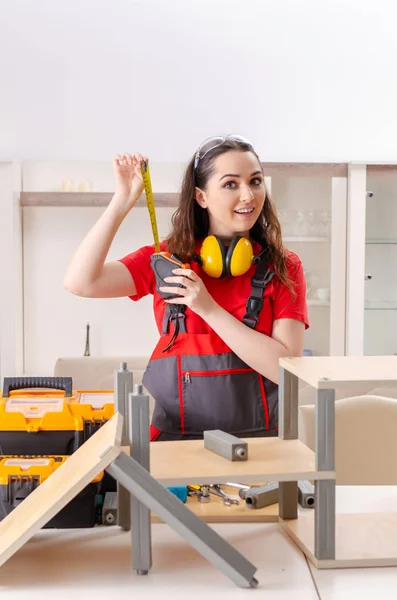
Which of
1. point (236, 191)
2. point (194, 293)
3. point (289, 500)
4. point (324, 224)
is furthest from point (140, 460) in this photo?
point (324, 224)

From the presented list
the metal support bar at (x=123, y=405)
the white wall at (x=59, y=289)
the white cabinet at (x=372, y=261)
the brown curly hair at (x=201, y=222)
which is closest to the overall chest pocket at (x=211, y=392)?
A: the brown curly hair at (x=201, y=222)

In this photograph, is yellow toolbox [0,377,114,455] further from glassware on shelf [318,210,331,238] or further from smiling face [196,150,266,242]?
glassware on shelf [318,210,331,238]

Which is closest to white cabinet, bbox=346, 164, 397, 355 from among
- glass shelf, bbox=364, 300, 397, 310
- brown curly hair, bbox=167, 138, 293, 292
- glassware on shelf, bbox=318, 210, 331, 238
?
glass shelf, bbox=364, 300, 397, 310

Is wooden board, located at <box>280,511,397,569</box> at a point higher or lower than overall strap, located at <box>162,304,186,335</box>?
lower

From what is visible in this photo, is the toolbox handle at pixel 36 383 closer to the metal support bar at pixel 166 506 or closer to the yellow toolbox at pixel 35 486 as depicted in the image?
the yellow toolbox at pixel 35 486

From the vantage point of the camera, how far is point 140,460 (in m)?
1.04

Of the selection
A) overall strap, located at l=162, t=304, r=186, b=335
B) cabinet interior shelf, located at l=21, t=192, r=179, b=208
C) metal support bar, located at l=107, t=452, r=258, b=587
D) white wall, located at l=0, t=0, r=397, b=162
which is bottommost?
metal support bar, located at l=107, t=452, r=258, b=587

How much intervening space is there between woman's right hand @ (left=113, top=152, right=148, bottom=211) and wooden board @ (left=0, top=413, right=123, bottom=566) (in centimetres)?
83

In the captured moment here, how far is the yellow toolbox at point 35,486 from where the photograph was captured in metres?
1.18

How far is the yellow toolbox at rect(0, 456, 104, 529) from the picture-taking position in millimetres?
1181

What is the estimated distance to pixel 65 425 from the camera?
1.25m

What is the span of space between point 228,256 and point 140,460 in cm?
73

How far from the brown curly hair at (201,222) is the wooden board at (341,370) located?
1.64 feet

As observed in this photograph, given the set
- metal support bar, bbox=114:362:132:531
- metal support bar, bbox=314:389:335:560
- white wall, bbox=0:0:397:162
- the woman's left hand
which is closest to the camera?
metal support bar, bbox=314:389:335:560
